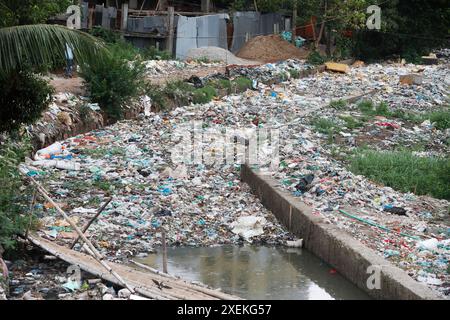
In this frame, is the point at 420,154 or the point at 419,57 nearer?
the point at 420,154

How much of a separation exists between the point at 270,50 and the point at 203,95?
31.6 feet

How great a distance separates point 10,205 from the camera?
21.9 ft

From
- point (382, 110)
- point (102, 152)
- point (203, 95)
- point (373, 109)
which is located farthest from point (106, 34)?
point (102, 152)

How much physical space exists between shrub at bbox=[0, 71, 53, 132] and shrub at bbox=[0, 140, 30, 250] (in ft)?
1.20

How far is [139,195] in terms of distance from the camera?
349 inches

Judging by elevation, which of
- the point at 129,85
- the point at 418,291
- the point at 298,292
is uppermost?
the point at 129,85

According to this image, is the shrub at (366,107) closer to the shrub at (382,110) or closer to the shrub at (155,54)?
the shrub at (382,110)

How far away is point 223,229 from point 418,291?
2997 mm

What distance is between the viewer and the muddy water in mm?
6602

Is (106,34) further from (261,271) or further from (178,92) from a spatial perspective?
(261,271)

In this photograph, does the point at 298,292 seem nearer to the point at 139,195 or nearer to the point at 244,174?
the point at 139,195

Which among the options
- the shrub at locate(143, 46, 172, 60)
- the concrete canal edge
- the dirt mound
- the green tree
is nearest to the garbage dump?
the concrete canal edge

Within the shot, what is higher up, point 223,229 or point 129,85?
point 129,85

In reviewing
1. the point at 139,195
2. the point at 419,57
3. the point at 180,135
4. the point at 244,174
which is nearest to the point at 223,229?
the point at 139,195
